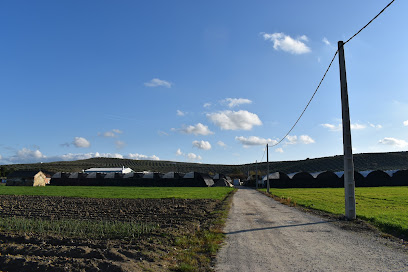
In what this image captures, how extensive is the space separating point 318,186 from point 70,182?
60.8 meters

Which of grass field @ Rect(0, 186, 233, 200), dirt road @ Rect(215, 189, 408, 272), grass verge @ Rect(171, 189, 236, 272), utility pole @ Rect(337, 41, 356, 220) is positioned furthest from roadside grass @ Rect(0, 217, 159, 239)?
grass field @ Rect(0, 186, 233, 200)

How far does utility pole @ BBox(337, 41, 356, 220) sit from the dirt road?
2740mm

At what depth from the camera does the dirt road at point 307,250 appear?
731 centimetres

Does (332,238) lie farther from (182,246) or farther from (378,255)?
(182,246)

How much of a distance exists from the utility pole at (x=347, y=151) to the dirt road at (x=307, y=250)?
2.74m

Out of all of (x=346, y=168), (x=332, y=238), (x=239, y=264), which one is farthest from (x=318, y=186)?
(x=239, y=264)

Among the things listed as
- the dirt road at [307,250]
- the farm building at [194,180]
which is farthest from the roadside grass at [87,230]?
the farm building at [194,180]

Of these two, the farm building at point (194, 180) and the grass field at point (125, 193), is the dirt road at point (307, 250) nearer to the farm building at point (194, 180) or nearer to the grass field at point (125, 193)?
the grass field at point (125, 193)

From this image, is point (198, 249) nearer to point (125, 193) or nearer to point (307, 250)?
point (307, 250)

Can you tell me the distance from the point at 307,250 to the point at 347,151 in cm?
864

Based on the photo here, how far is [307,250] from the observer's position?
8.97 meters

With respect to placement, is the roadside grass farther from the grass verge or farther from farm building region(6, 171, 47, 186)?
farm building region(6, 171, 47, 186)

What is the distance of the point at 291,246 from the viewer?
953 centimetres

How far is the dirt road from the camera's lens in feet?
24.0
